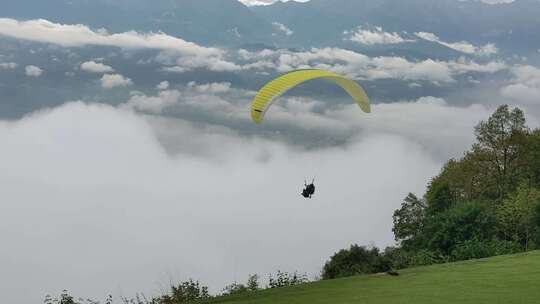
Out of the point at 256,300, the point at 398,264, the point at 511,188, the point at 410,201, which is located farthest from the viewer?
the point at 410,201

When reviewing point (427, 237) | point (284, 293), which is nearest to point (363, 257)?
point (427, 237)

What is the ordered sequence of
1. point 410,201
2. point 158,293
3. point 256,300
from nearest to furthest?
point 256,300
point 158,293
point 410,201

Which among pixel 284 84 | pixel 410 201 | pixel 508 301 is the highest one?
pixel 284 84

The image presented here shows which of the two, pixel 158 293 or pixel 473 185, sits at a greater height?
pixel 473 185

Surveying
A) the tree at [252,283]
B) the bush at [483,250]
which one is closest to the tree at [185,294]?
the tree at [252,283]

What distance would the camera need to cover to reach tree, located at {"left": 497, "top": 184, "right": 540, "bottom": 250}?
40031mm

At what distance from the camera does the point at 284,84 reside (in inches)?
867

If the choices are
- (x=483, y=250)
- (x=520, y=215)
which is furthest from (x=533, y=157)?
(x=483, y=250)

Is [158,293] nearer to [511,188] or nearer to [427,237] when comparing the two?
→ [427,237]

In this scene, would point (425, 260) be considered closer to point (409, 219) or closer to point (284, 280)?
point (284, 280)

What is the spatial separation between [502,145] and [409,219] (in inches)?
410

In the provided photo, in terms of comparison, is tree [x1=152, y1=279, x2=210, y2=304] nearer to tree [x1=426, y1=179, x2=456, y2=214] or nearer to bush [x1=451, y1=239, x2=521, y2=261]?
bush [x1=451, y1=239, x2=521, y2=261]

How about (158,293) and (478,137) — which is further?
(478,137)

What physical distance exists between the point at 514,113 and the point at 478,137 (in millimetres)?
3170
